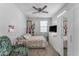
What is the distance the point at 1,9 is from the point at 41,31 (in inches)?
72.6

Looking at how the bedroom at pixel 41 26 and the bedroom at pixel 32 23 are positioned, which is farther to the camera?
the bedroom at pixel 32 23

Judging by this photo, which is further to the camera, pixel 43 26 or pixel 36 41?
pixel 36 41

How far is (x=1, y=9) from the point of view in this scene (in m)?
2.78

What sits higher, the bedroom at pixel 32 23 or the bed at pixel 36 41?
the bedroom at pixel 32 23

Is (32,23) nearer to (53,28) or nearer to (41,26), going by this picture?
(41,26)

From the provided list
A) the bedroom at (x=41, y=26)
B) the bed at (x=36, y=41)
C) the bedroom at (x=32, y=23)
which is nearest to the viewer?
the bedroom at (x=41, y=26)

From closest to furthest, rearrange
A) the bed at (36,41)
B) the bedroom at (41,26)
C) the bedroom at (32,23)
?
→ 1. the bedroom at (41,26)
2. the bedroom at (32,23)
3. the bed at (36,41)

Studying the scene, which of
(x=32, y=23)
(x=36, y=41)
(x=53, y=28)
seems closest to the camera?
(x=32, y=23)

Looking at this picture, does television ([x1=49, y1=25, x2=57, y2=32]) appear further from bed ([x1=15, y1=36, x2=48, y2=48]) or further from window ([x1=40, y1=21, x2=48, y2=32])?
bed ([x1=15, y1=36, x2=48, y2=48])

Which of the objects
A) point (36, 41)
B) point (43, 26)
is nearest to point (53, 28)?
point (43, 26)

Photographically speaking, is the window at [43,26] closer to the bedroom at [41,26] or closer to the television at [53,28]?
the bedroom at [41,26]

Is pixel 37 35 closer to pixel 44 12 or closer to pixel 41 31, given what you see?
pixel 41 31

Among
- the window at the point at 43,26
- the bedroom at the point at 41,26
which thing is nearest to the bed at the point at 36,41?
the bedroom at the point at 41,26

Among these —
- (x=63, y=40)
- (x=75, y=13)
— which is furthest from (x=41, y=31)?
(x=75, y=13)
